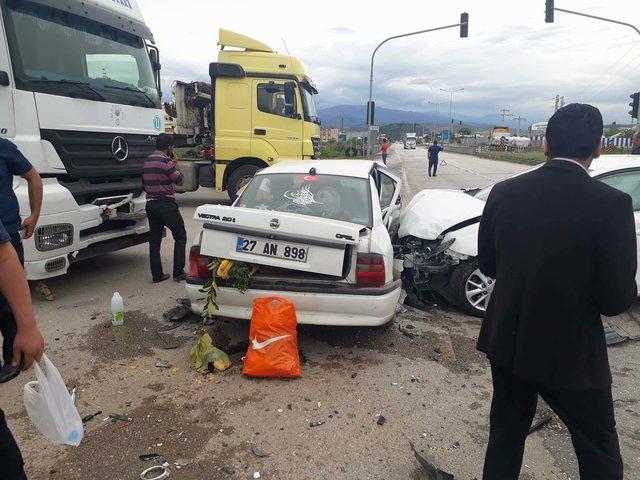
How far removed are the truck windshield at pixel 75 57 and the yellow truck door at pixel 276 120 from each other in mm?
4175

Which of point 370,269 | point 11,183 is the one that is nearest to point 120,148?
point 11,183

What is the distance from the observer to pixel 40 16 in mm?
4660

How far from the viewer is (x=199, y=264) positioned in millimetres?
3773

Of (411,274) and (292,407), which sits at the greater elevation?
(411,274)

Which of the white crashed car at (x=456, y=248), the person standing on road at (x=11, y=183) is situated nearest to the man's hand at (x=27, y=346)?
the person standing on road at (x=11, y=183)

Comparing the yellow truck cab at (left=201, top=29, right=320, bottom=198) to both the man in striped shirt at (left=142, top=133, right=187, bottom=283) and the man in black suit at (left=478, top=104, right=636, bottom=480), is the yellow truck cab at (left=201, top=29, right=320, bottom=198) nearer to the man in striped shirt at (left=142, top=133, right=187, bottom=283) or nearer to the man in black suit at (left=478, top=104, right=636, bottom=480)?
the man in striped shirt at (left=142, top=133, right=187, bottom=283)

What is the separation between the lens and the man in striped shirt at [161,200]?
17.4 feet

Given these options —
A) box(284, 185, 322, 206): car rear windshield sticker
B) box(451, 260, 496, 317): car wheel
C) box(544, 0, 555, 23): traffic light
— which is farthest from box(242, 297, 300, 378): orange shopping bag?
box(544, 0, 555, 23): traffic light

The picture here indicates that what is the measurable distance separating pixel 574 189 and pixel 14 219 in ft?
11.5

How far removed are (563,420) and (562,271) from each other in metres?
0.66

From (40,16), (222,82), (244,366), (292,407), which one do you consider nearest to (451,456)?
(292,407)

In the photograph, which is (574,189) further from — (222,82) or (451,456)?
(222,82)

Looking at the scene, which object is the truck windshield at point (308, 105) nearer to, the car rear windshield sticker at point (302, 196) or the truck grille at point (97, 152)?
the truck grille at point (97, 152)

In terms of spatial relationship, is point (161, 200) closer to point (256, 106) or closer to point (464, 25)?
point (256, 106)
